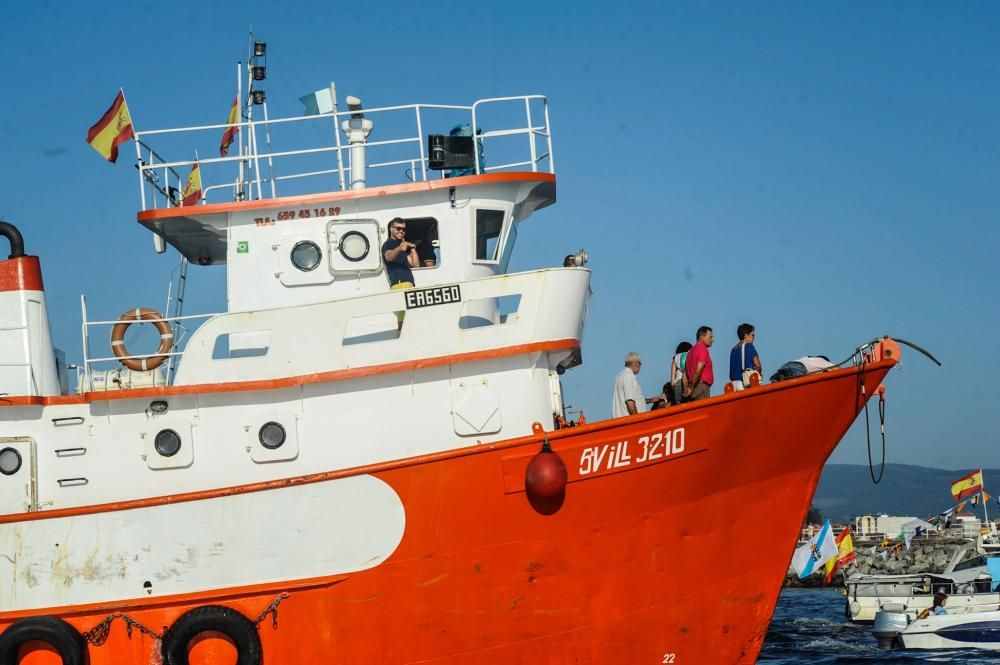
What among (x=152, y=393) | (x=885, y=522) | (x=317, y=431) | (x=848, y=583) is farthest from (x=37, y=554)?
(x=885, y=522)

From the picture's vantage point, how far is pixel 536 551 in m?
11.4

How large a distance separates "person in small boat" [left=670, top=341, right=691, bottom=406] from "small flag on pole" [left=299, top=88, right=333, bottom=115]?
519 centimetres

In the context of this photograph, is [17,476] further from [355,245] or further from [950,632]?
[950,632]


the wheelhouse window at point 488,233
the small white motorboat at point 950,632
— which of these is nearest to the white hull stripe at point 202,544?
the wheelhouse window at point 488,233

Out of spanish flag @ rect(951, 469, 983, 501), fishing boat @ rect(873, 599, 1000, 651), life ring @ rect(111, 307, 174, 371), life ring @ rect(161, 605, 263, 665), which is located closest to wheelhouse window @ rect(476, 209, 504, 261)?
life ring @ rect(111, 307, 174, 371)

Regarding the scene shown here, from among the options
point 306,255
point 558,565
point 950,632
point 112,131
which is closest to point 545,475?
point 558,565

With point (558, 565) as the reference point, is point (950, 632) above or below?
below

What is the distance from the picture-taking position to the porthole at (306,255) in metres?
12.9

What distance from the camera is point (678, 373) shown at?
1293 cm

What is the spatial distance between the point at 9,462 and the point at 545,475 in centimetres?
568

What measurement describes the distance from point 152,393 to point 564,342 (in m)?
4.35

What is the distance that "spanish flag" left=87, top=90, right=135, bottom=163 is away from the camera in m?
13.7

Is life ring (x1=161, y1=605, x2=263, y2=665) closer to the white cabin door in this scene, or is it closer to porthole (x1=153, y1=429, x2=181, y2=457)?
porthole (x1=153, y1=429, x2=181, y2=457)

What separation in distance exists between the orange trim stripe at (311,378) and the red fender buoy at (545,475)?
1.16 m
